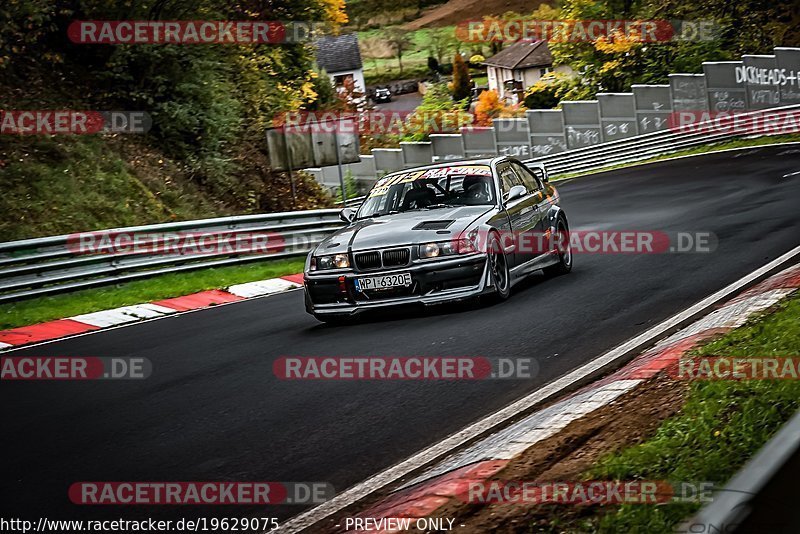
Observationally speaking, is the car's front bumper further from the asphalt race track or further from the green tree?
the green tree

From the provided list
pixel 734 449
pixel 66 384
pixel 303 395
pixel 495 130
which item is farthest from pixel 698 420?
pixel 495 130

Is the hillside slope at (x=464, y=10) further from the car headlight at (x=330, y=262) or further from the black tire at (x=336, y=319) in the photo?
the car headlight at (x=330, y=262)

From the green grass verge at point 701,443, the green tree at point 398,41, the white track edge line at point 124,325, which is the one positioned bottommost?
the white track edge line at point 124,325

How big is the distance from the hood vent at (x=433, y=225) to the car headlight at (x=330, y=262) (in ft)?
2.58

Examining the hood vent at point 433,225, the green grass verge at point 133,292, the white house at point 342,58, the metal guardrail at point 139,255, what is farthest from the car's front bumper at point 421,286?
the white house at point 342,58

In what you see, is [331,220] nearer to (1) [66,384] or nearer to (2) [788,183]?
(2) [788,183]

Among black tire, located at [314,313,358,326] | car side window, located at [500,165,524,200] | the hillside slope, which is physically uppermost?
the hillside slope

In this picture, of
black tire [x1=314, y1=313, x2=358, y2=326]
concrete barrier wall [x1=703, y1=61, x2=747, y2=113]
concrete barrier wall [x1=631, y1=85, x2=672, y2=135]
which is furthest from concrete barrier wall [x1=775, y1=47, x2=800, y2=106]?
black tire [x1=314, y1=313, x2=358, y2=326]

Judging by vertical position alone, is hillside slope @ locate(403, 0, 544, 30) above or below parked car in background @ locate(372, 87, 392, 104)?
above

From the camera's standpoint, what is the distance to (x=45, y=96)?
77.1 feet

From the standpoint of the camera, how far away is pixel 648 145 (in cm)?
3859

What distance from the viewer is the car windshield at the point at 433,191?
11.5m

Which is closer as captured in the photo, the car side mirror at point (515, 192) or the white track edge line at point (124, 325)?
the car side mirror at point (515, 192)

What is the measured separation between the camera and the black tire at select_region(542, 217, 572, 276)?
12.7 metres
